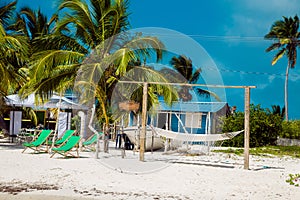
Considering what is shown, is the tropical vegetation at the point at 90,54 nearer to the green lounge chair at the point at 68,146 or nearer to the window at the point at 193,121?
the green lounge chair at the point at 68,146

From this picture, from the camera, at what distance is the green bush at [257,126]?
17.2 m

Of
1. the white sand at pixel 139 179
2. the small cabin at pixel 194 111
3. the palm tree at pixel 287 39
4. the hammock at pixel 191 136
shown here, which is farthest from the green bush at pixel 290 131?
the palm tree at pixel 287 39

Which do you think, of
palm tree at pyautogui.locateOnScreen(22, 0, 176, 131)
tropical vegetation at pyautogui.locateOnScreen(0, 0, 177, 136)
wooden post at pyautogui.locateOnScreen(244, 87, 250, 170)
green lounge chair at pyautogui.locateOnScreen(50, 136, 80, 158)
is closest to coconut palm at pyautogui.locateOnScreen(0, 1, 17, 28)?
tropical vegetation at pyautogui.locateOnScreen(0, 0, 177, 136)

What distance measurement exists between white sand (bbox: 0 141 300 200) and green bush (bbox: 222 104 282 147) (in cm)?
804

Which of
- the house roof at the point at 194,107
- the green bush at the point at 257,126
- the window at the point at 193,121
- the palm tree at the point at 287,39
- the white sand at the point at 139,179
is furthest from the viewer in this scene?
the palm tree at the point at 287,39

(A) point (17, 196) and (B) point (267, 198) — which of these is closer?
(A) point (17, 196)

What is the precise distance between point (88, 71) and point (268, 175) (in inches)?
230

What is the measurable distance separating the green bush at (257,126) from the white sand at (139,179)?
26.4ft

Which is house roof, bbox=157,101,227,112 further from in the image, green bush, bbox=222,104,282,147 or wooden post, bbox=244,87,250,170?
wooden post, bbox=244,87,250,170

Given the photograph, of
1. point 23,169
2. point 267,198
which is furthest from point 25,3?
point 267,198

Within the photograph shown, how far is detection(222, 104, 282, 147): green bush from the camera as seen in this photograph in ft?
56.5

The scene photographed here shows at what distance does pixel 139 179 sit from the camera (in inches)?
269

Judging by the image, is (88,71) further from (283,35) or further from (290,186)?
(283,35)

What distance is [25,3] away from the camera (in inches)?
798
